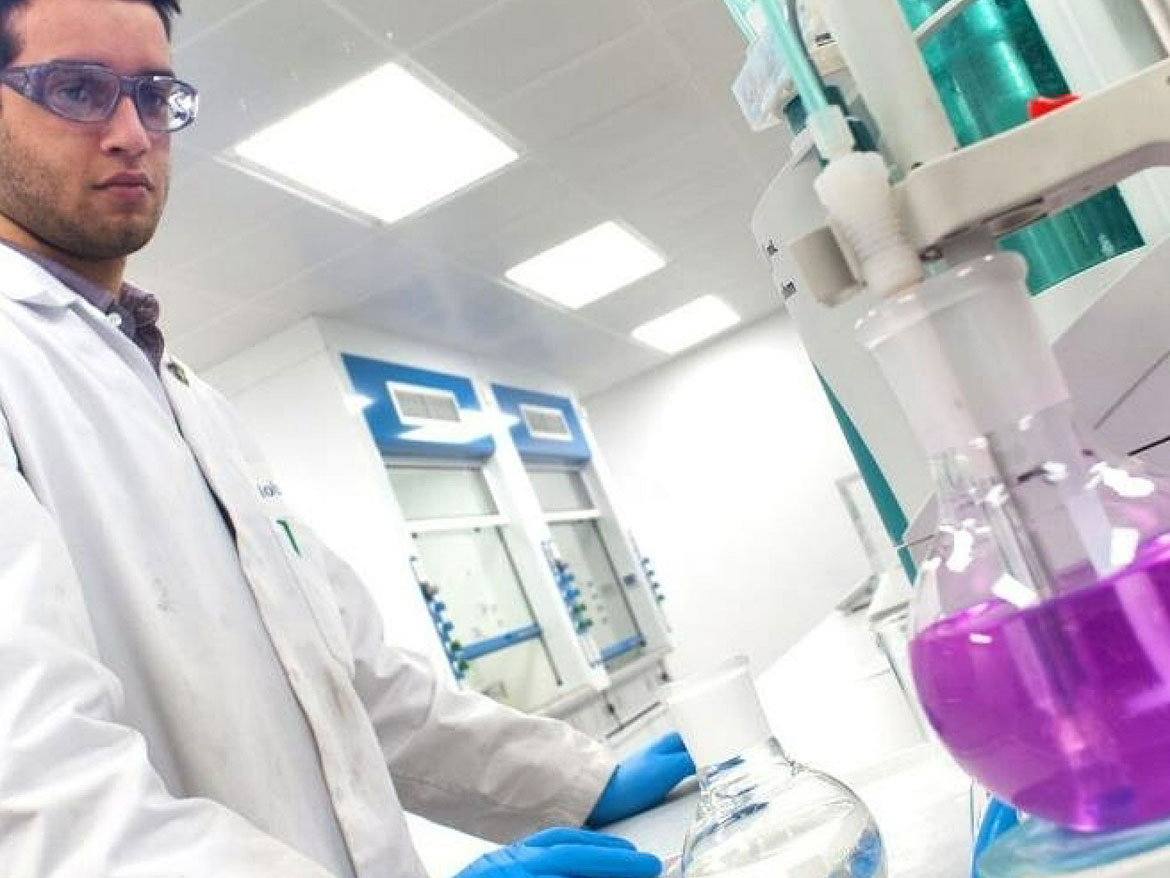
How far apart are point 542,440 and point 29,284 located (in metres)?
5.79

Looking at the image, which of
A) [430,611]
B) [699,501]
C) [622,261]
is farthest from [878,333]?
[699,501]

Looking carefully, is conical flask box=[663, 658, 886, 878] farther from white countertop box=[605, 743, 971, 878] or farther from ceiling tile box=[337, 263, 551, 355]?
ceiling tile box=[337, 263, 551, 355]

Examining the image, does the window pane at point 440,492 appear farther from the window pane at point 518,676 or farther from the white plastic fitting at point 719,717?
the white plastic fitting at point 719,717

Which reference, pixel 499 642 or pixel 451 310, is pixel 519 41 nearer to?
pixel 451 310

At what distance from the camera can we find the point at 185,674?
119cm

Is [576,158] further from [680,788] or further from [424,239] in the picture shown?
[680,788]

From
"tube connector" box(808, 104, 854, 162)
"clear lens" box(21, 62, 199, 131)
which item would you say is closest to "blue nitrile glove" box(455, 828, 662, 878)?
"tube connector" box(808, 104, 854, 162)

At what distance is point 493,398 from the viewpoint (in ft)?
21.3

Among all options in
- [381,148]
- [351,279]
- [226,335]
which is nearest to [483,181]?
[381,148]

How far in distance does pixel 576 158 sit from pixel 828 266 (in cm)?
399

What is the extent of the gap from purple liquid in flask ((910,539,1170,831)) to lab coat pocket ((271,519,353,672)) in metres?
1.13

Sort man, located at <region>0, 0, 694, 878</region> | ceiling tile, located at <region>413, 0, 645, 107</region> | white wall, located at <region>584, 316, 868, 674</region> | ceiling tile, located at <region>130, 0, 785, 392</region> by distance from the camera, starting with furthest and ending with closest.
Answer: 1. white wall, located at <region>584, 316, 868, 674</region>
2. ceiling tile, located at <region>413, 0, 645, 107</region>
3. ceiling tile, located at <region>130, 0, 785, 392</region>
4. man, located at <region>0, 0, 694, 878</region>

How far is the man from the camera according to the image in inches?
46.1

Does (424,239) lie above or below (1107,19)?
above
